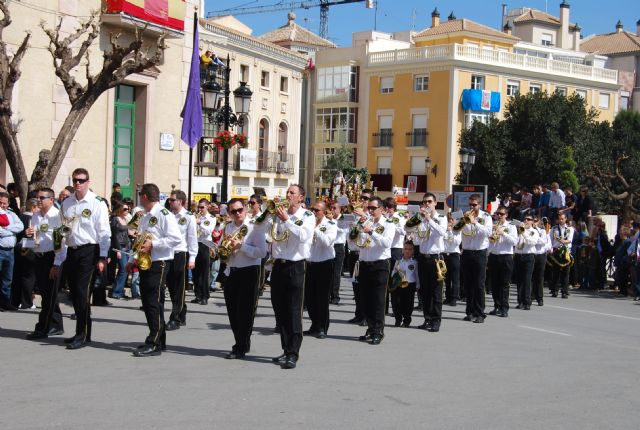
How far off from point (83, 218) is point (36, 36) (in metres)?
11.6

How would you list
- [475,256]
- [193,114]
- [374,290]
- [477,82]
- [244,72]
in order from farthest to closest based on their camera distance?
[477,82] < [244,72] < [193,114] < [475,256] < [374,290]

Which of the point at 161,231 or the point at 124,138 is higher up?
the point at 124,138

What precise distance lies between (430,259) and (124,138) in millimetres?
13492

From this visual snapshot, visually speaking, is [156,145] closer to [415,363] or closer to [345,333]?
[345,333]

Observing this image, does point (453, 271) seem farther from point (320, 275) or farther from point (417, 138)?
point (417, 138)

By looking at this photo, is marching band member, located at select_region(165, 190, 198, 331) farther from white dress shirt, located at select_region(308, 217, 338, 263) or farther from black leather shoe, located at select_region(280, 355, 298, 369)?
black leather shoe, located at select_region(280, 355, 298, 369)

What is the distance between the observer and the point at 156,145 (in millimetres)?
24781

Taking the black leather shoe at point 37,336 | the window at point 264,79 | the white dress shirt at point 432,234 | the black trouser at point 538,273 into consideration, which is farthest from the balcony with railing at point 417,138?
the black leather shoe at point 37,336

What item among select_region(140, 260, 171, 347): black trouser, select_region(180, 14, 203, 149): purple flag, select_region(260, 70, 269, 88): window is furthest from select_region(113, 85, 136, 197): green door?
select_region(260, 70, 269, 88): window

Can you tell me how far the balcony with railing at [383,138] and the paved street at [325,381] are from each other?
49315 mm

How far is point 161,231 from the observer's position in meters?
10.2

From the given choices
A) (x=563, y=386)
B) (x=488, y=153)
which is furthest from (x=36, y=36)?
(x=488, y=153)

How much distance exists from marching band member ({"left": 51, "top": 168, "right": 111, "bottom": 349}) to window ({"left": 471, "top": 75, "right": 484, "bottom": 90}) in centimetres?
5161

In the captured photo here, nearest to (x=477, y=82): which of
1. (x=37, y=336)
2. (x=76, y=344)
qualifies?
(x=37, y=336)
